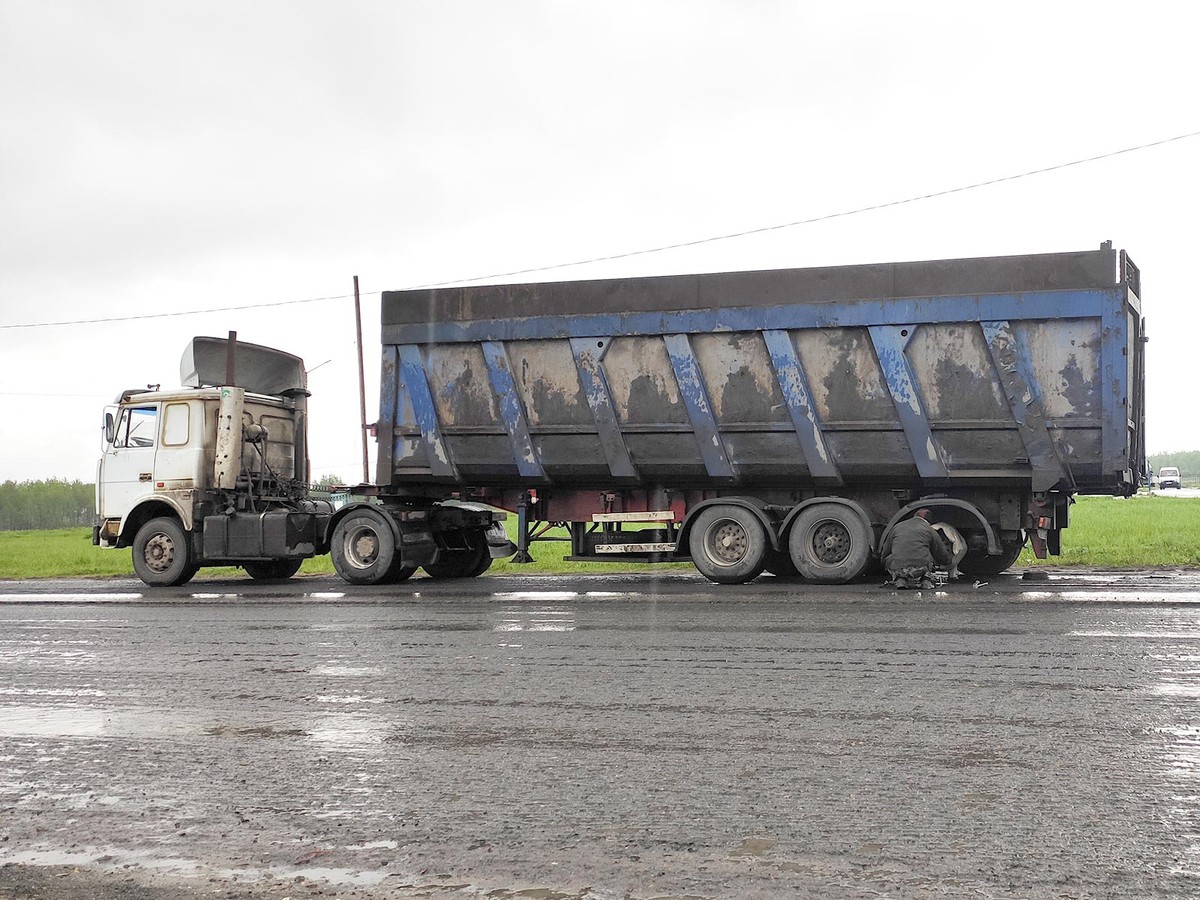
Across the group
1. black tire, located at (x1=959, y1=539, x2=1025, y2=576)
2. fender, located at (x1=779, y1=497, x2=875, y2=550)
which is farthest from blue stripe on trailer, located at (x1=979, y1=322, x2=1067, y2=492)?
fender, located at (x1=779, y1=497, x2=875, y2=550)

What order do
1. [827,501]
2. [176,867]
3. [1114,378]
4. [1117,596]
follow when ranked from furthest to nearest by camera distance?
1. [827,501]
2. [1114,378]
3. [1117,596]
4. [176,867]

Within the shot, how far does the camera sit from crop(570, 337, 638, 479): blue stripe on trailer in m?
13.7

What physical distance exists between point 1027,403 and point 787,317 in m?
2.84

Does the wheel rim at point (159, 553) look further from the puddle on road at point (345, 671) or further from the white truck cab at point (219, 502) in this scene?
the puddle on road at point (345, 671)

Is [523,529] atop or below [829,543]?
atop

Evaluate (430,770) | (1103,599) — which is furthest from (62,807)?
(1103,599)

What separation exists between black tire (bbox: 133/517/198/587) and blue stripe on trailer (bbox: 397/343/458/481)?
378 cm

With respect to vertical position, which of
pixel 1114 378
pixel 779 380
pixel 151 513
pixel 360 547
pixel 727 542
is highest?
pixel 779 380

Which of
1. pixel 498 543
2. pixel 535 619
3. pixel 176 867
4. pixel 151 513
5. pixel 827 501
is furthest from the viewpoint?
pixel 498 543

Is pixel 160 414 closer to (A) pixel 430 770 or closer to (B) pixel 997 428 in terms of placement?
(B) pixel 997 428

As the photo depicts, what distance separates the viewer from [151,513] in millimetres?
15664

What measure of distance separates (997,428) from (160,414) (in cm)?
1108

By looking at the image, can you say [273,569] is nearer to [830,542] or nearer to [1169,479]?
[830,542]

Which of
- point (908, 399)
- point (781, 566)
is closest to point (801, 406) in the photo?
point (908, 399)
